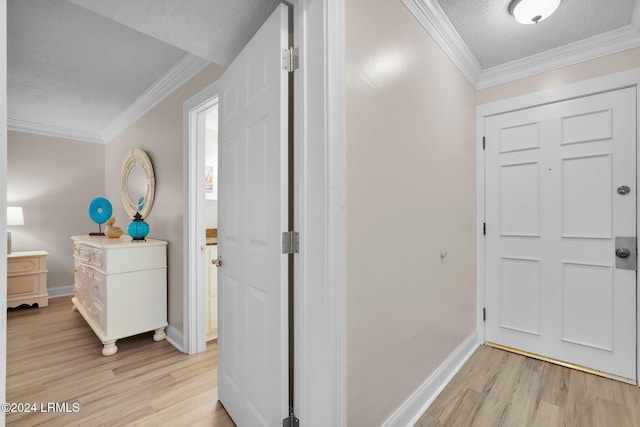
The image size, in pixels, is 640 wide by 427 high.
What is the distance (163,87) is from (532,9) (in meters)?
2.96

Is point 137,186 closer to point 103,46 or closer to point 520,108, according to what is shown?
point 103,46

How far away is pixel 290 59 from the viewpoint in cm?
127

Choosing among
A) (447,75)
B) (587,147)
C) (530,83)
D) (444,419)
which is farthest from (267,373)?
(530,83)

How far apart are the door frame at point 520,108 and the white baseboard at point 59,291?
5.44 meters

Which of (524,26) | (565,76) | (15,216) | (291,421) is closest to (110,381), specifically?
(291,421)

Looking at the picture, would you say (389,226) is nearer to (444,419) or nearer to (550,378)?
(444,419)

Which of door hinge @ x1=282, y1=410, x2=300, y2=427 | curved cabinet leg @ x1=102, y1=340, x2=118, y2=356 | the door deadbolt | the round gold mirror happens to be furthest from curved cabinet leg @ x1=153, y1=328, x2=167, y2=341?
the door deadbolt

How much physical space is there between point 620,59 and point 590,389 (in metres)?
2.24

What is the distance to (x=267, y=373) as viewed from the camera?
1.33 metres

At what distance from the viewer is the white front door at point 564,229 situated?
2018 mm

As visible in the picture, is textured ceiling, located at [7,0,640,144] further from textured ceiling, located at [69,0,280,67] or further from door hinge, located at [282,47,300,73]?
door hinge, located at [282,47,300,73]

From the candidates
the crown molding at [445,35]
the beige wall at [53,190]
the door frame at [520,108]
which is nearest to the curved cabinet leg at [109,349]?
the beige wall at [53,190]

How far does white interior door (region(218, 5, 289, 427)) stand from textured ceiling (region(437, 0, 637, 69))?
4.01ft

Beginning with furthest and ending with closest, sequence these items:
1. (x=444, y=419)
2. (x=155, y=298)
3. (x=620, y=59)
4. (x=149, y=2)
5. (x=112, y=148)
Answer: (x=112, y=148) → (x=155, y=298) → (x=620, y=59) → (x=444, y=419) → (x=149, y=2)
